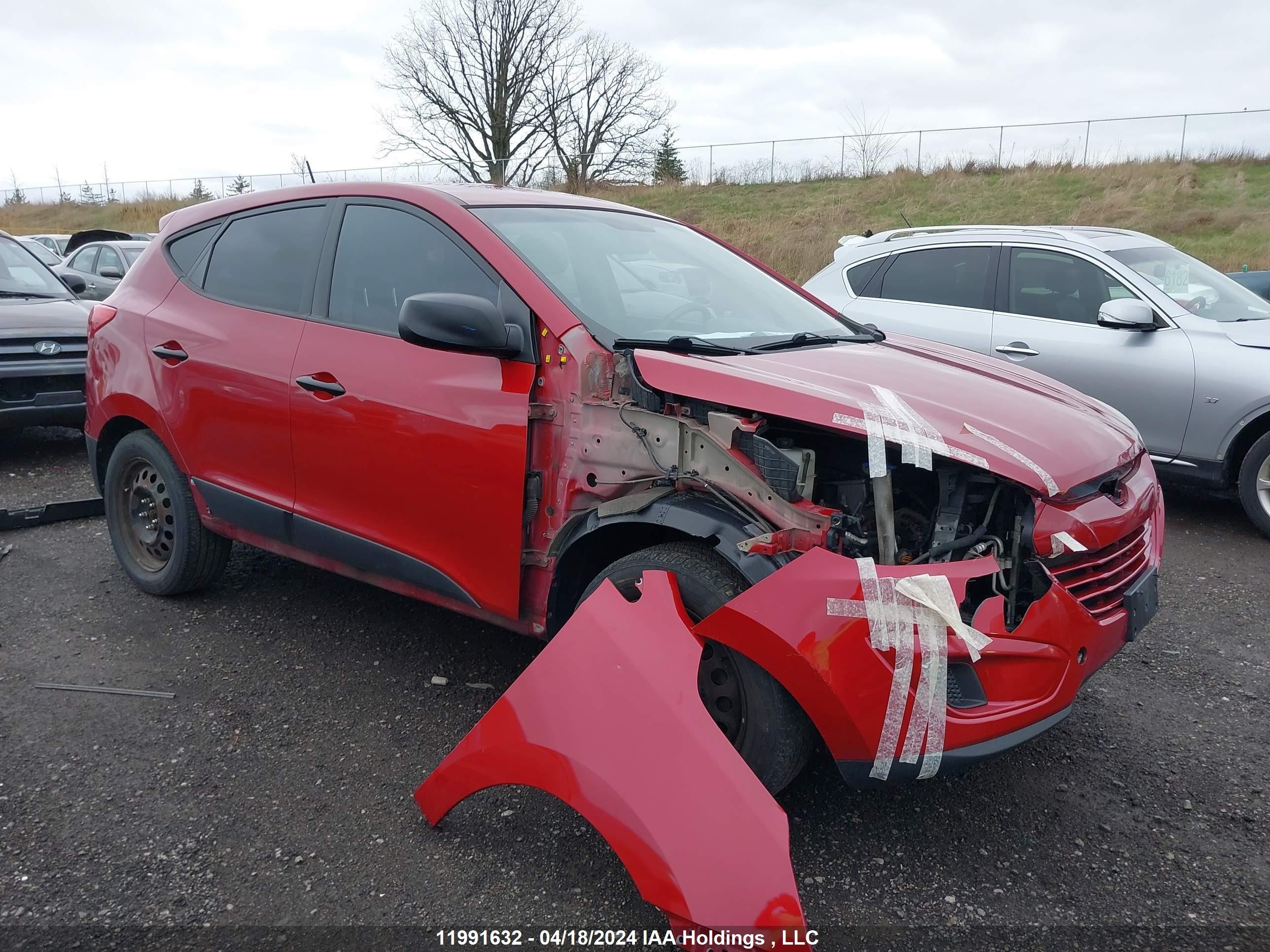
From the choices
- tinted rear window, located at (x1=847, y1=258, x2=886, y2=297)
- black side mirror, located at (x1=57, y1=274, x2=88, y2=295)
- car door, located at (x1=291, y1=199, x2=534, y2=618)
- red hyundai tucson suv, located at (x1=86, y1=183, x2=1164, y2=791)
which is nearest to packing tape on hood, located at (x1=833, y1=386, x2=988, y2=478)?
red hyundai tucson suv, located at (x1=86, y1=183, x2=1164, y2=791)

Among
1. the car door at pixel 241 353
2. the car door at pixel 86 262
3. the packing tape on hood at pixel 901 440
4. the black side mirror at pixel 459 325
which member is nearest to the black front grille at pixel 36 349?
the car door at pixel 241 353

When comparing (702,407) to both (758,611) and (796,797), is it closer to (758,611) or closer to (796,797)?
(758,611)

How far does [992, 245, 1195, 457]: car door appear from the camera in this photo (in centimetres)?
551

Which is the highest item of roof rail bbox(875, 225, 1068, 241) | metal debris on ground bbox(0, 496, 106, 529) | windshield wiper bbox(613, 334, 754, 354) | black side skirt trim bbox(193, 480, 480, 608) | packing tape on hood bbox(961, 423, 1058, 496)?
roof rail bbox(875, 225, 1068, 241)

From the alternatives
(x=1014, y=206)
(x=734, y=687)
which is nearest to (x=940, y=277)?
(x=734, y=687)

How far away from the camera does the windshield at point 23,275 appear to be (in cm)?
733

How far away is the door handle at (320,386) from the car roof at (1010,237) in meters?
4.79

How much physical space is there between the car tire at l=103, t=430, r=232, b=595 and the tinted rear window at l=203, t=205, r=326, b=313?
81 cm

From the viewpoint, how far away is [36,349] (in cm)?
667

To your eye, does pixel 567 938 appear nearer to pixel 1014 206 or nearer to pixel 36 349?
pixel 36 349

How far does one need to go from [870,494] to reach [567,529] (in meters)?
0.88

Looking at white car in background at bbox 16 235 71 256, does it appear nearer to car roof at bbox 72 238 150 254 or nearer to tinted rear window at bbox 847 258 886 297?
car roof at bbox 72 238 150 254

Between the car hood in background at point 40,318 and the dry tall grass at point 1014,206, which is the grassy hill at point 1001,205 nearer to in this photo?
the dry tall grass at point 1014,206

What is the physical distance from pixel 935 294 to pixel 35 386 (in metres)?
6.30
